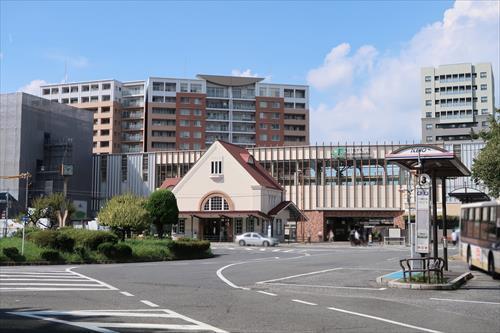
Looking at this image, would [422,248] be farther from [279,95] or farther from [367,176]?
[279,95]

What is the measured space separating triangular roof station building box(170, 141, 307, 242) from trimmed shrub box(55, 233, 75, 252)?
34.9 metres

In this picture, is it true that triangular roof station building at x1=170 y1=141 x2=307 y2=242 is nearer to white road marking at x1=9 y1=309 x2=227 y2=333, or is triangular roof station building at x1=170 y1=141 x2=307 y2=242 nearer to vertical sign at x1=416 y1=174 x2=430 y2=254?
vertical sign at x1=416 y1=174 x2=430 y2=254

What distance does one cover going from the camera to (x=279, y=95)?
128500 millimetres

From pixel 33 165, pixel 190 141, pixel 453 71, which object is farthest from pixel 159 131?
pixel 453 71

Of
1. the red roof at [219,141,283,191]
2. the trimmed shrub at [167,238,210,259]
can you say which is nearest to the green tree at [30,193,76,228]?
the red roof at [219,141,283,191]

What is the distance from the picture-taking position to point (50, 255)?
28547mm

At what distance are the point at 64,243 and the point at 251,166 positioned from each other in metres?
41.5

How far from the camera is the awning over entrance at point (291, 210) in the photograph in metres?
66.8

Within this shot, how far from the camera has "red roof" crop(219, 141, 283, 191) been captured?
6681cm

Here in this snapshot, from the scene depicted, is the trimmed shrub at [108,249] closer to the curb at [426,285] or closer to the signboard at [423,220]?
the curb at [426,285]

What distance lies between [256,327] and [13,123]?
3091 inches

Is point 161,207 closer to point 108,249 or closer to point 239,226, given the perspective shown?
point 108,249

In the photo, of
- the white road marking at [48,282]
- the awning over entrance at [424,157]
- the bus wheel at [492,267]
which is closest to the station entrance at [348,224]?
the bus wheel at [492,267]

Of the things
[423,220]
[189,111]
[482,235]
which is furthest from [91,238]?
[189,111]
